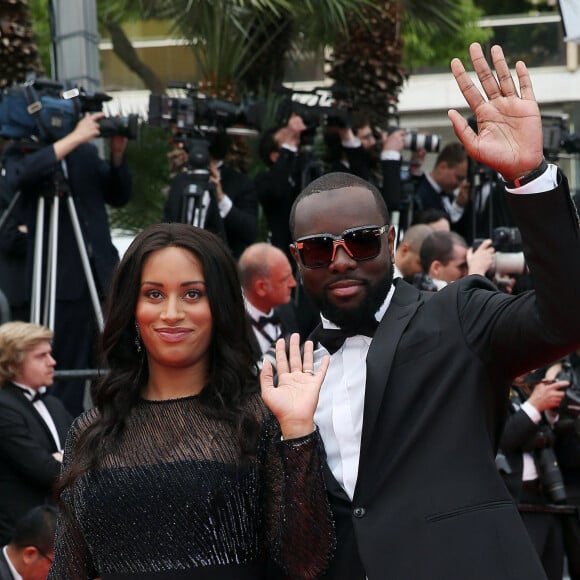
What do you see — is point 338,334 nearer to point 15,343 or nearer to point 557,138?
point 15,343

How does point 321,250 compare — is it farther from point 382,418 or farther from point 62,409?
point 62,409

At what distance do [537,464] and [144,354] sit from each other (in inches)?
154

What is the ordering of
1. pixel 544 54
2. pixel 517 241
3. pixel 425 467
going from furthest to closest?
pixel 544 54
pixel 517 241
pixel 425 467

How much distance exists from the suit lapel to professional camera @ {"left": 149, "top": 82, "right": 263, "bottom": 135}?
465cm

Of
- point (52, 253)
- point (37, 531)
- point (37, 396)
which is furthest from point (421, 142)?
point (37, 531)

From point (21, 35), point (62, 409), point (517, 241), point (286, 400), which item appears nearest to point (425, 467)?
point (286, 400)

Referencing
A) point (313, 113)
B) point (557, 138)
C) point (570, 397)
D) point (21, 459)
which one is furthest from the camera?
point (557, 138)

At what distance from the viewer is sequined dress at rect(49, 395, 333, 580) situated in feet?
10.2

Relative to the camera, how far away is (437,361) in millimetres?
2969

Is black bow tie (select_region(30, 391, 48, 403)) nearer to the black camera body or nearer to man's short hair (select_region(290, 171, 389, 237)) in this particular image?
man's short hair (select_region(290, 171, 389, 237))

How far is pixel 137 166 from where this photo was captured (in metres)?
11.2

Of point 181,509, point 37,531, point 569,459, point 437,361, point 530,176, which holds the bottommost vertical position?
point 569,459

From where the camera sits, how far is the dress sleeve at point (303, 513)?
2926 millimetres

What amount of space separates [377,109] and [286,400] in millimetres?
9129
